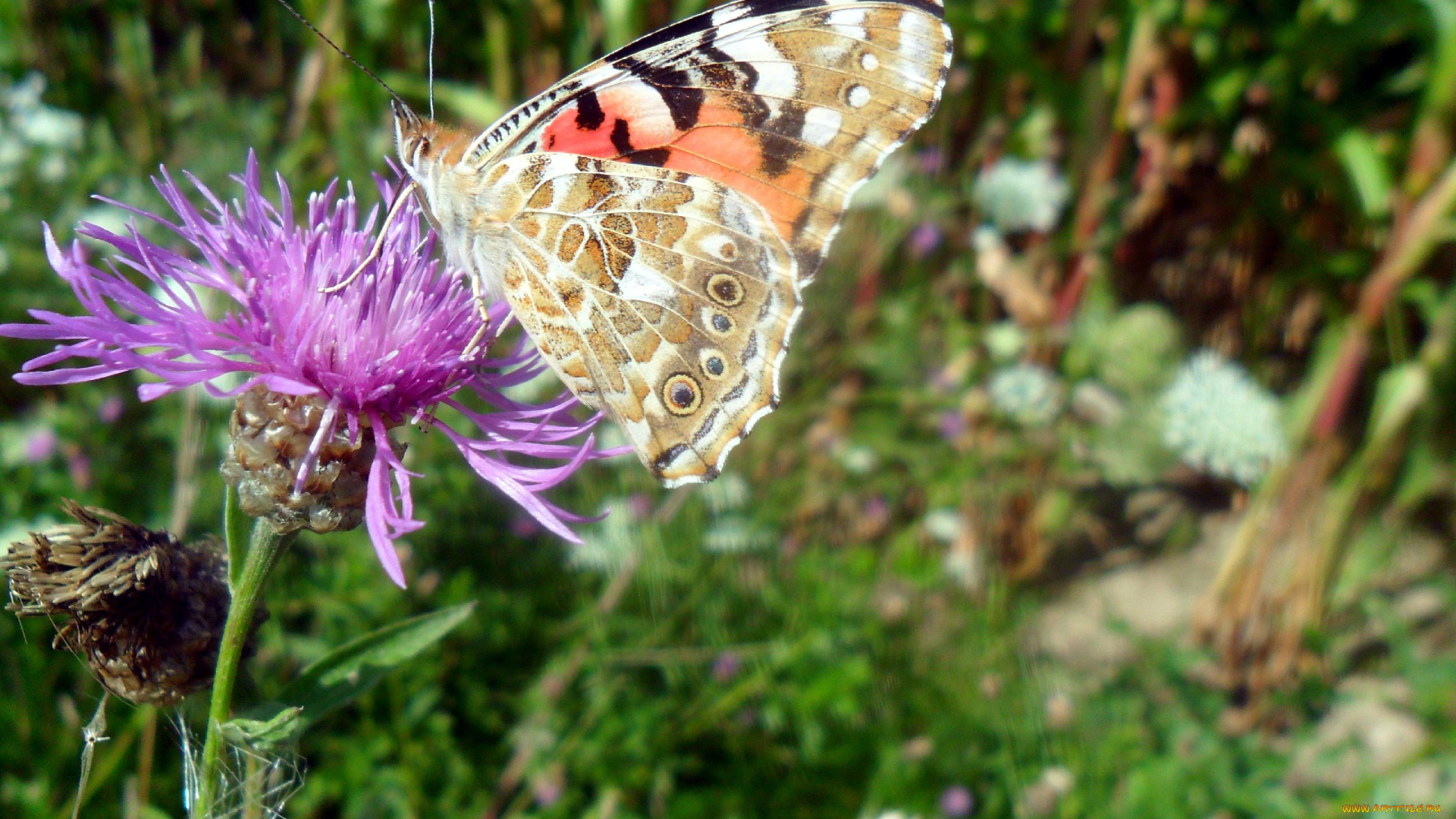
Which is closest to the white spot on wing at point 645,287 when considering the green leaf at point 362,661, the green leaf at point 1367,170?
the green leaf at point 362,661

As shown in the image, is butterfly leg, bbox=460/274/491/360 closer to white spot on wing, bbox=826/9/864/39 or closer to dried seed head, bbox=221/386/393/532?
dried seed head, bbox=221/386/393/532

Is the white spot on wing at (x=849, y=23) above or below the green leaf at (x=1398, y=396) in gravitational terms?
above

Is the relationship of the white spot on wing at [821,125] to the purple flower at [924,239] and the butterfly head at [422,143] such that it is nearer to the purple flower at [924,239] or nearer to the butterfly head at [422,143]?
the butterfly head at [422,143]

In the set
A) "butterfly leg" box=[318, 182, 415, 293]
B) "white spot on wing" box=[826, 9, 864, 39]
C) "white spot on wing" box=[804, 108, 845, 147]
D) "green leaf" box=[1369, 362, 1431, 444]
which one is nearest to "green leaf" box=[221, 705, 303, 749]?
"butterfly leg" box=[318, 182, 415, 293]

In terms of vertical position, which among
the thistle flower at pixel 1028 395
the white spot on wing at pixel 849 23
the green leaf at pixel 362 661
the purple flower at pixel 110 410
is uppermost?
the white spot on wing at pixel 849 23

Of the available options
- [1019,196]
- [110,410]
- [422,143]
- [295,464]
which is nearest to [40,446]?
[110,410]

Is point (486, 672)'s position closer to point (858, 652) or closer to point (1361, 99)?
point (858, 652)
